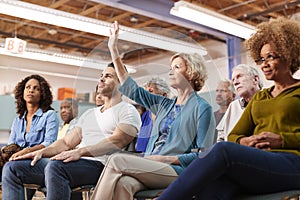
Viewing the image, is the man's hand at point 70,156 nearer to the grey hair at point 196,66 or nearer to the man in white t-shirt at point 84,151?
the man in white t-shirt at point 84,151

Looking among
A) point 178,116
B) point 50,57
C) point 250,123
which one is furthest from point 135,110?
point 50,57

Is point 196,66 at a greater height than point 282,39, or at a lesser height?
lesser

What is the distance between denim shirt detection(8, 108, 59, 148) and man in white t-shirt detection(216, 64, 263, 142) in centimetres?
99

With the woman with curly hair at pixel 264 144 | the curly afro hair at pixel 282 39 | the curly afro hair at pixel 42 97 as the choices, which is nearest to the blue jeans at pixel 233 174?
the woman with curly hair at pixel 264 144

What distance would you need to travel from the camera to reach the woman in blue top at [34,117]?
2408 mm

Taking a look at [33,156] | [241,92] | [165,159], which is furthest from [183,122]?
[33,156]

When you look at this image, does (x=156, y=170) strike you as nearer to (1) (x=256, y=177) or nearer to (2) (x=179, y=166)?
(2) (x=179, y=166)

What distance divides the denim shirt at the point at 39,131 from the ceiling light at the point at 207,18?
2.23 metres

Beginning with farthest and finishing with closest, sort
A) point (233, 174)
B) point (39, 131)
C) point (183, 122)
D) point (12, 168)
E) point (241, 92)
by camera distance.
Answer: point (39, 131) < point (241, 92) < point (12, 168) < point (183, 122) < point (233, 174)

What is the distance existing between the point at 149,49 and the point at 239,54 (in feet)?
17.7

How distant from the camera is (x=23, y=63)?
831cm

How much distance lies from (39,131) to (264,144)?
5.11ft

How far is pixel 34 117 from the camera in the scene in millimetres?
2504

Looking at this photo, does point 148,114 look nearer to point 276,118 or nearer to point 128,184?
point 128,184
